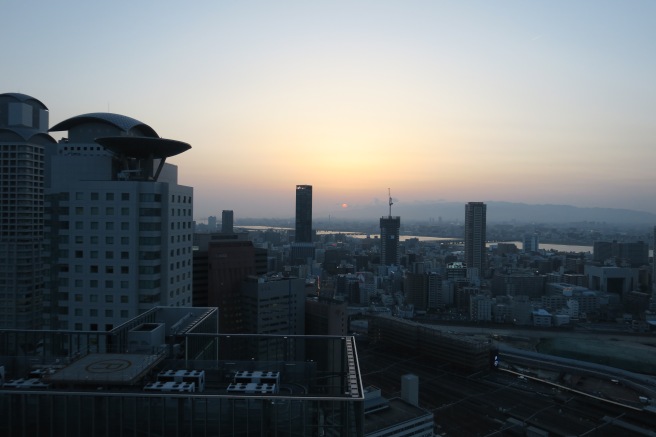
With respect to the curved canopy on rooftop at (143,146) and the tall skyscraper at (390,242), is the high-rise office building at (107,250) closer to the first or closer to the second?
the curved canopy on rooftop at (143,146)

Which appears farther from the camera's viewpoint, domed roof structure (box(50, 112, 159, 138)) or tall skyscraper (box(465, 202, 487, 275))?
tall skyscraper (box(465, 202, 487, 275))

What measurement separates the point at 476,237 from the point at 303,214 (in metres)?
14.0

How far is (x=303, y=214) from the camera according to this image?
39.7 metres

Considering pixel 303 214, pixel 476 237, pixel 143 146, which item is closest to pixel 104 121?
pixel 143 146

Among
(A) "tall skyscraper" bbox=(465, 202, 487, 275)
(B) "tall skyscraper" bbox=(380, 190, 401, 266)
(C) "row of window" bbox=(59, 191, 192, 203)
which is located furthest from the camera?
(B) "tall skyscraper" bbox=(380, 190, 401, 266)

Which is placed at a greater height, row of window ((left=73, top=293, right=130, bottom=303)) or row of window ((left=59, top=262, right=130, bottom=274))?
row of window ((left=59, top=262, right=130, bottom=274))

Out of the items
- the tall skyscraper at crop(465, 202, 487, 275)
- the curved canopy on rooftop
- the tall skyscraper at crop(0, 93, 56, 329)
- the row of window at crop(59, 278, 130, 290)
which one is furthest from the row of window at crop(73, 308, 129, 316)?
the tall skyscraper at crop(465, 202, 487, 275)

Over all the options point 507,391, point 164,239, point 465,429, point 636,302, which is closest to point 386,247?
point 636,302

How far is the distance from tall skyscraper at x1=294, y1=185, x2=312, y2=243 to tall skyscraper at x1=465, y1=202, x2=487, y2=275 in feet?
41.1

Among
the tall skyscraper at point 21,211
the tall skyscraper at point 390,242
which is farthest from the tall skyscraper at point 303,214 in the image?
the tall skyscraper at point 21,211

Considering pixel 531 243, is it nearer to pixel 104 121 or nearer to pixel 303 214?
pixel 303 214

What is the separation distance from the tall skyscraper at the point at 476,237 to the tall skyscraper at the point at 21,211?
2353 centimetres

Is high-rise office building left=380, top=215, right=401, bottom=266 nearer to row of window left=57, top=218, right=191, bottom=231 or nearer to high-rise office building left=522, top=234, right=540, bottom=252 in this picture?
high-rise office building left=522, top=234, right=540, bottom=252

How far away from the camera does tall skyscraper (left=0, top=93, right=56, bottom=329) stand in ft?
30.0
